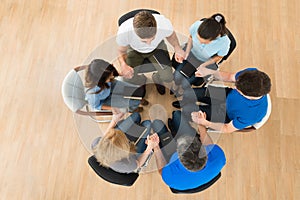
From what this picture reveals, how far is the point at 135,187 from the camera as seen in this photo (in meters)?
2.46

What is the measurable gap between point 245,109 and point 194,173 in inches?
21.5

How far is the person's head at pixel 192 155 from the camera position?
63.7 inches

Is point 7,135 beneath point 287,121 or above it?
above

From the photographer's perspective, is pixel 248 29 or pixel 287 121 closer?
pixel 287 121

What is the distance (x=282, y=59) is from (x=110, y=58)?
5.63ft

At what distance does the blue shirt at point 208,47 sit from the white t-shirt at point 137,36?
191mm

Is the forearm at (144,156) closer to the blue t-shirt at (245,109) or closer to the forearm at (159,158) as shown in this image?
the forearm at (159,158)

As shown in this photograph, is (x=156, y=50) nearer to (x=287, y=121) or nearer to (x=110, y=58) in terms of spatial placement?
(x=110, y=58)

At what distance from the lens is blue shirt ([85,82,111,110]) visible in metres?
1.95

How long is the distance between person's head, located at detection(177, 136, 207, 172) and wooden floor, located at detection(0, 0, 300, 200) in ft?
2.39

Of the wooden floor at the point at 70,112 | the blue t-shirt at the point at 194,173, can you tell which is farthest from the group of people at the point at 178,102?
the wooden floor at the point at 70,112

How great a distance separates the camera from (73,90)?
6.42 feet

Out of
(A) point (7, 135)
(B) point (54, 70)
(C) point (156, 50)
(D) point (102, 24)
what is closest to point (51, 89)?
(B) point (54, 70)

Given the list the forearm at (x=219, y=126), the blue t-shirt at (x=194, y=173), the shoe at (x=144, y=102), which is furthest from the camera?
the shoe at (x=144, y=102)
